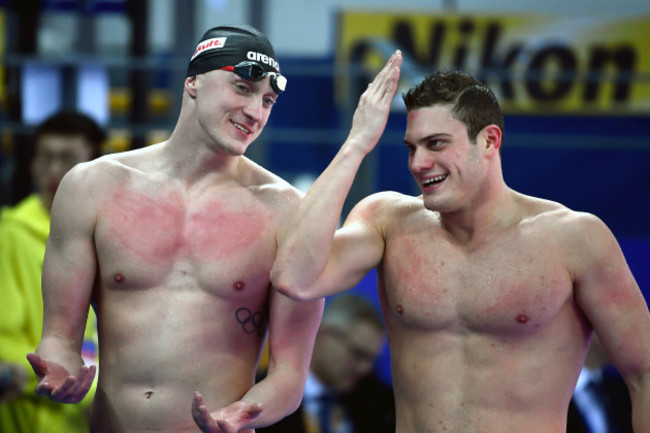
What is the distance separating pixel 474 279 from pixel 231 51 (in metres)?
1.05

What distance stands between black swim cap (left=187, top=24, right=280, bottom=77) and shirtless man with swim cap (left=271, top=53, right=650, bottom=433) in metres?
0.38

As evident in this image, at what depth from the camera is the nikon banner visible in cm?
919

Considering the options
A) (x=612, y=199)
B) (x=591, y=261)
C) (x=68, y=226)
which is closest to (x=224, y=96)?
(x=68, y=226)

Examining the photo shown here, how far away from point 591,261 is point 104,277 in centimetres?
149

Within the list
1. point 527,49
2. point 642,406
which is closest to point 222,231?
point 642,406

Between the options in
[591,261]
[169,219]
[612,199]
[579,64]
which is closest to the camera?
[591,261]

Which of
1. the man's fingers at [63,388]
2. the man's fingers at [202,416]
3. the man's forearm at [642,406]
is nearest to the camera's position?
the man's fingers at [202,416]

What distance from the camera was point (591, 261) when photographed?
9.87 ft

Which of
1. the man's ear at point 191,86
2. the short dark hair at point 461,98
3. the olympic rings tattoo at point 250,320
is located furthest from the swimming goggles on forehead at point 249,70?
the olympic rings tattoo at point 250,320

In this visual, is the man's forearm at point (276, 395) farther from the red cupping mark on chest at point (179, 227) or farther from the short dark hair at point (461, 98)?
the short dark hair at point (461, 98)

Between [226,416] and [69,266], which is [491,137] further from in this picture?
[69,266]

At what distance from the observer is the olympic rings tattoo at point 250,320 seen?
319cm

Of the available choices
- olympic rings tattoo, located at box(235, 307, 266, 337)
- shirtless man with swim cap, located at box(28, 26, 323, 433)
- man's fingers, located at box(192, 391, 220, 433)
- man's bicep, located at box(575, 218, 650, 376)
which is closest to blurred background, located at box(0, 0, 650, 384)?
shirtless man with swim cap, located at box(28, 26, 323, 433)

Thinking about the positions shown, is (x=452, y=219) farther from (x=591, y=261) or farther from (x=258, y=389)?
(x=258, y=389)
